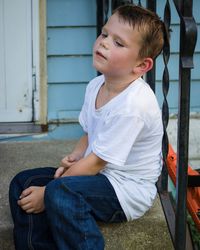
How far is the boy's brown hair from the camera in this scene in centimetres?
196

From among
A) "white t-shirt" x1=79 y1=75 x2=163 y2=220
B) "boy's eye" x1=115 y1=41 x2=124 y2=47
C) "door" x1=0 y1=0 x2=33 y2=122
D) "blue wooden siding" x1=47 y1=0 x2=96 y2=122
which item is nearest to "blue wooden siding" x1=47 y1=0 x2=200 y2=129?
"blue wooden siding" x1=47 y1=0 x2=96 y2=122

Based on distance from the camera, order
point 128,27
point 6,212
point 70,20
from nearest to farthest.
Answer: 1. point 128,27
2. point 6,212
3. point 70,20

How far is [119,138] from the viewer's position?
196 centimetres

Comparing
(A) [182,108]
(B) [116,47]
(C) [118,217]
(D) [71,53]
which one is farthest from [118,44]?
(D) [71,53]

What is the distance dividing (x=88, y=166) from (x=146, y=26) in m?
0.54


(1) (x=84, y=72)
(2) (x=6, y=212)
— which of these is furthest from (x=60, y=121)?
(2) (x=6, y=212)

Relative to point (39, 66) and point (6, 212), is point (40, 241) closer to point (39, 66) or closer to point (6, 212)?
point (6, 212)

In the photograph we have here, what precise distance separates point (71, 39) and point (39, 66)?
0.81ft

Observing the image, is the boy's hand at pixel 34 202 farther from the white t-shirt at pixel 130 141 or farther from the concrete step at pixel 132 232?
the white t-shirt at pixel 130 141

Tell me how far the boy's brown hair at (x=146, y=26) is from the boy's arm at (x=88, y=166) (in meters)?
0.40

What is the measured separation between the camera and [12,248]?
221 centimetres

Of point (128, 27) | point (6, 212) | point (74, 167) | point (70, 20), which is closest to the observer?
point (128, 27)

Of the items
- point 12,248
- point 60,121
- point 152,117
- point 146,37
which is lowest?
point 12,248

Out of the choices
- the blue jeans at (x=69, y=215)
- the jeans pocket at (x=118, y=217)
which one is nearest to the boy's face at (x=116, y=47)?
the blue jeans at (x=69, y=215)
